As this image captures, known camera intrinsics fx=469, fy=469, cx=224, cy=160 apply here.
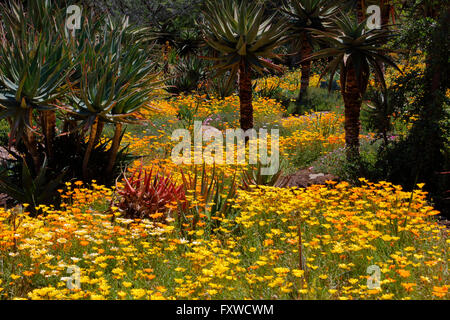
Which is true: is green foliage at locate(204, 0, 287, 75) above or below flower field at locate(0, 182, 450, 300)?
above

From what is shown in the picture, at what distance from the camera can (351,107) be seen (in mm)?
9211

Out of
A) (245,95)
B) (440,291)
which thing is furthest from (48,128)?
(440,291)

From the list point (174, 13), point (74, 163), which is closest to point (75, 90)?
point (74, 163)

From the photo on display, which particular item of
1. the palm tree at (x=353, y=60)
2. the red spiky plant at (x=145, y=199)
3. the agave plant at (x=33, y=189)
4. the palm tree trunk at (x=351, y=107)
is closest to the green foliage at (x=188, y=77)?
the palm tree at (x=353, y=60)

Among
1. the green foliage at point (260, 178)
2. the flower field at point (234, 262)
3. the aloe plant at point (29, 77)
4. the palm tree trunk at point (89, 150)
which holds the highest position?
the aloe plant at point (29, 77)

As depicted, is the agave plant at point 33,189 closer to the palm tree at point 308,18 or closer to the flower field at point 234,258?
the flower field at point 234,258

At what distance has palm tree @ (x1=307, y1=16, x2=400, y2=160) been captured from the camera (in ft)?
28.5

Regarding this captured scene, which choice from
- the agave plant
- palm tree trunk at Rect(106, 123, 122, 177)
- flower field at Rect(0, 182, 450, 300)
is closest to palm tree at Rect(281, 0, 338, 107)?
palm tree trunk at Rect(106, 123, 122, 177)

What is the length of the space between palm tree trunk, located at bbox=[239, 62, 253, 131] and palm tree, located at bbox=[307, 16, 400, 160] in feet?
8.18

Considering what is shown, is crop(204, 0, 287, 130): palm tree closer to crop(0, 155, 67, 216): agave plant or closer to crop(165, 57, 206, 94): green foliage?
crop(0, 155, 67, 216): agave plant

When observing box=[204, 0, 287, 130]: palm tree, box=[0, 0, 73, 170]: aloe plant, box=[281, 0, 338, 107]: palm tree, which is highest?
box=[281, 0, 338, 107]: palm tree

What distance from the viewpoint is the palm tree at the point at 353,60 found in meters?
8.68

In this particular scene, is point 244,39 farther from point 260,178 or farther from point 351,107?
point 260,178

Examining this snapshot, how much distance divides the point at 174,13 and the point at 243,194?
19.2 m
